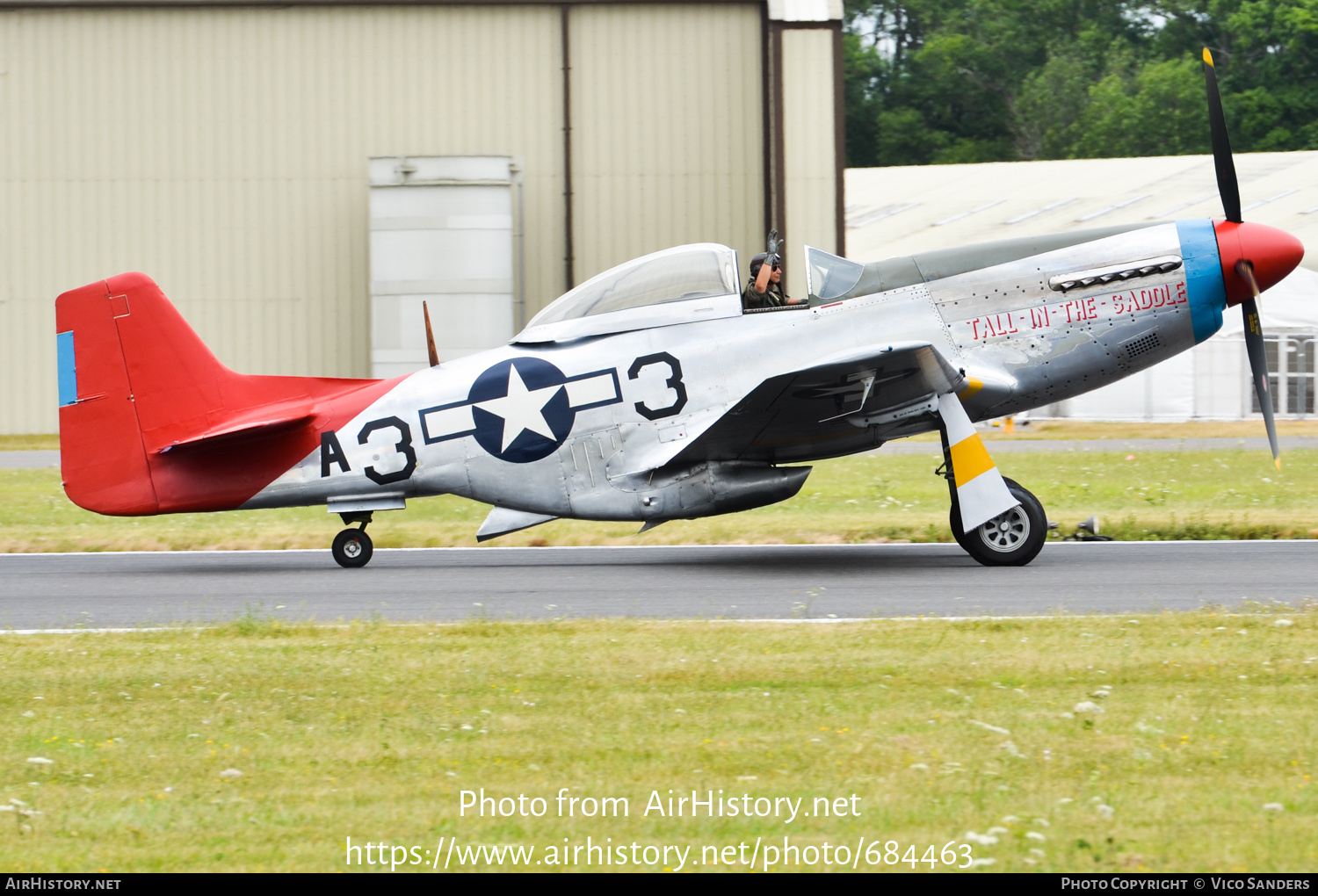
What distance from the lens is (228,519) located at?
54.8 feet

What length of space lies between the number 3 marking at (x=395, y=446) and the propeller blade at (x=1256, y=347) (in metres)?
6.96

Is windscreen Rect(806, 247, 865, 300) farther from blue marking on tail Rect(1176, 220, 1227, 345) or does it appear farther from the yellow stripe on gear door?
blue marking on tail Rect(1176, 220, 1227, 345)

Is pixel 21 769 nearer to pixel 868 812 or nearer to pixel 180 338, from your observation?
pixel 868 812

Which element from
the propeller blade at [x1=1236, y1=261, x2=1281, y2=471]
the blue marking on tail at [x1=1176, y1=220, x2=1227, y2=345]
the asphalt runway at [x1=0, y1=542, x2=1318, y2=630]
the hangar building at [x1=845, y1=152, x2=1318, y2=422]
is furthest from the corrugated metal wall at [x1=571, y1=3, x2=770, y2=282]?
the blue marking on tail at [x1=1176, y1=220, x2=1227, y2=345]

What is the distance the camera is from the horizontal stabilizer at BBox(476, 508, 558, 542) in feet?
39.4

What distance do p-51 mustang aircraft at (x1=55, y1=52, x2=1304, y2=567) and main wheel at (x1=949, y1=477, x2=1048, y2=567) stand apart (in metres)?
0.02

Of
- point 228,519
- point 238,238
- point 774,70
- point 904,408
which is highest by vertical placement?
point 774,70

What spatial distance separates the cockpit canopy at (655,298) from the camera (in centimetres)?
1180

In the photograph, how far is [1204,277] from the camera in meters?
11.5

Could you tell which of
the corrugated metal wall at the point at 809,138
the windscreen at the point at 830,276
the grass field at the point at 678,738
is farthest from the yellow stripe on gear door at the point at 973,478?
the corrugated metal wall at the point at 809,138

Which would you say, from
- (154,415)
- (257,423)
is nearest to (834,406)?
(257,423)

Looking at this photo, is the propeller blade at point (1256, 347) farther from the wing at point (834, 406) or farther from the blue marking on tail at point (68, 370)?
the blue marking on tail at point (68, 370)
